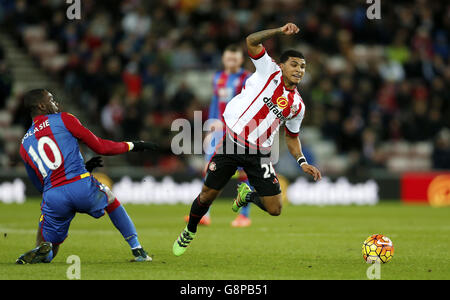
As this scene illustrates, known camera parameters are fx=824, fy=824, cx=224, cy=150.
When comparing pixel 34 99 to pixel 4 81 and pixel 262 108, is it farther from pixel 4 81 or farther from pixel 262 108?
pixel 4 81

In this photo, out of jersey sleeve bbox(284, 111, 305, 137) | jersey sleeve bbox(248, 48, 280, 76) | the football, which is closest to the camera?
the football

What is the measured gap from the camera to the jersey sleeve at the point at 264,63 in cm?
847

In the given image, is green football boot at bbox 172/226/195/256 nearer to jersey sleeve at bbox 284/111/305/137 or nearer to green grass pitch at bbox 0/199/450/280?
green grass pitch at bbox 0/199/450/280

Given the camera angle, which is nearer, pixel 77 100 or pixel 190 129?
pixel 190 129

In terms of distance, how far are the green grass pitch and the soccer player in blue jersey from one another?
421 millimetres

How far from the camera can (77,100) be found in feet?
69.0

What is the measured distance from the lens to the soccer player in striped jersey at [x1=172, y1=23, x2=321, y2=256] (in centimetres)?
873

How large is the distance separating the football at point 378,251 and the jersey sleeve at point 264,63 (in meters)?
2.07

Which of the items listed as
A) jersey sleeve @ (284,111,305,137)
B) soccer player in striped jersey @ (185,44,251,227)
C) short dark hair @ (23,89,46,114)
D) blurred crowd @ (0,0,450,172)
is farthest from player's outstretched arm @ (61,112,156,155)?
blurred crowd @ (0,0,450,172)

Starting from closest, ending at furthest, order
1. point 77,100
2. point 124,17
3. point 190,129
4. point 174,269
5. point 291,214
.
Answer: point 174,269, point 291,214, point 190,129, point 77,100, point 124,17

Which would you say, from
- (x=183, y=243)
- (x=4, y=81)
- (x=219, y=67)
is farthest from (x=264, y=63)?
(x=219, y=67)
